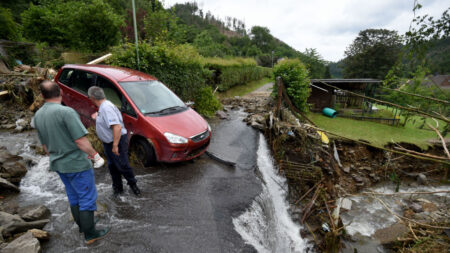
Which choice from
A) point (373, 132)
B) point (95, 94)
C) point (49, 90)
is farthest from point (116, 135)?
point (373, 132)

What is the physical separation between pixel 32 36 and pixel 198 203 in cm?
2054

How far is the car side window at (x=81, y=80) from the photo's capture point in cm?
531

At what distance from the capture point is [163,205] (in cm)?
393

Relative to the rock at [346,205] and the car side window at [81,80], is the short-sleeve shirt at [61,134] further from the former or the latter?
the rock at [346,205]

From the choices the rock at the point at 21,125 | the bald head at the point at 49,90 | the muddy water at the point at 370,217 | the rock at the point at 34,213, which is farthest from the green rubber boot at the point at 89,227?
the rock at the point at 21,125

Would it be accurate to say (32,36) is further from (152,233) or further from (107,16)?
(152,233)

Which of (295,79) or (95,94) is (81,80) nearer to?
Result: (95,94)

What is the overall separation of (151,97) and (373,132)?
13.5 m

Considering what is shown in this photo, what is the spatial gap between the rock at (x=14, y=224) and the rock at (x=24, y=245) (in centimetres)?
37

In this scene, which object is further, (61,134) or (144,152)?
(144,152)

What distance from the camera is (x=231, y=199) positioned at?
4309mm

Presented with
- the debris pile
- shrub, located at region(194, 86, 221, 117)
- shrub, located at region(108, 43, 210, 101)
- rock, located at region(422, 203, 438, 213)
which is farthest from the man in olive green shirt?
rock, located at region(422, 203, 438, 213)

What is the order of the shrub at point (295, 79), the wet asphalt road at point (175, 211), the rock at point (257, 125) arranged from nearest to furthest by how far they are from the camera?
the wet asphalt road at point (175, 211)
the rock at point (257, 125)
the shrub at point (295, 79)

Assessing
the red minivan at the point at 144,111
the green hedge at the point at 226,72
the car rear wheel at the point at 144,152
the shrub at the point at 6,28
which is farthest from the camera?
the green hedge at the point at 226,72
